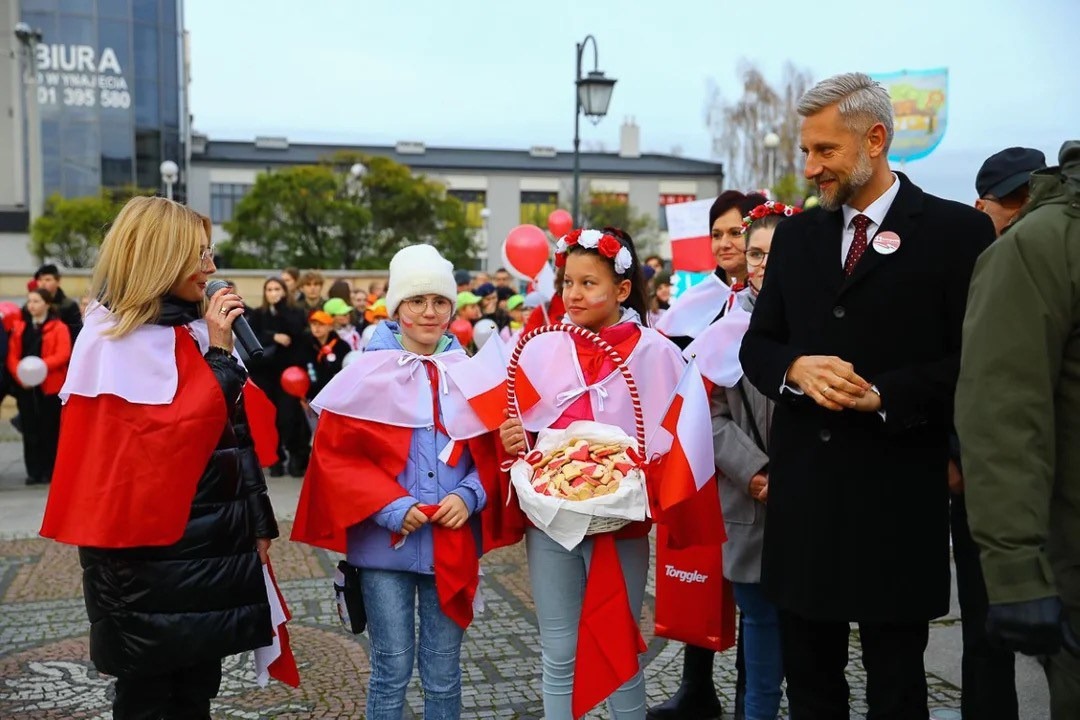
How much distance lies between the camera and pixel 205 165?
60.8 m

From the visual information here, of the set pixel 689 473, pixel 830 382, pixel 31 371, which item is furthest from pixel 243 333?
pixel 31 371

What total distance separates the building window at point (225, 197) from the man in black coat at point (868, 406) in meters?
61.8

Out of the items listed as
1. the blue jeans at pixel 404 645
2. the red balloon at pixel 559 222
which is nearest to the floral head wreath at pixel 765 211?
the blue jeans at pixel 404 645

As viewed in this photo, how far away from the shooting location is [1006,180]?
366 centimetres

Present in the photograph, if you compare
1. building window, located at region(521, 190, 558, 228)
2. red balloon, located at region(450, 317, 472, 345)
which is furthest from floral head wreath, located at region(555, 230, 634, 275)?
building window, located at region(521, 190, 558, 228)

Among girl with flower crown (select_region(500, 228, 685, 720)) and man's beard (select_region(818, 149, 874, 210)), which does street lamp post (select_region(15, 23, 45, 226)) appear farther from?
man's beard (select_region(818, 149, 874, 210))

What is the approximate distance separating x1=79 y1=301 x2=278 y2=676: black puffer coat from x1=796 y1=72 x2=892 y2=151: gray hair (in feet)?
6.49

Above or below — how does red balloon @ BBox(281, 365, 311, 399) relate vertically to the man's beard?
below

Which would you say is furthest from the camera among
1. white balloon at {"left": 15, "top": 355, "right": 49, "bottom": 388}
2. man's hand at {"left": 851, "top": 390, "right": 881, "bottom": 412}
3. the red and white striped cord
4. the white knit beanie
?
white balloon at {"left": 15, "top": 355, "right": 49, "bottom": 388}

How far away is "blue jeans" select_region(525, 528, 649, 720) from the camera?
3.29 metres

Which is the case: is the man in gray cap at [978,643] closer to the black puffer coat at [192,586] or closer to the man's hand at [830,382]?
the man's hand at [830,382]

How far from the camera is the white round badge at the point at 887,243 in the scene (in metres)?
2.67

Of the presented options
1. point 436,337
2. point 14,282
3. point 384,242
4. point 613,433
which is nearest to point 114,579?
point 436,337

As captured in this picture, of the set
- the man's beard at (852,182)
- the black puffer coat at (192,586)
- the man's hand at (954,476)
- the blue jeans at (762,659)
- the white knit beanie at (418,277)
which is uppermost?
the man's beard at (852,182)
